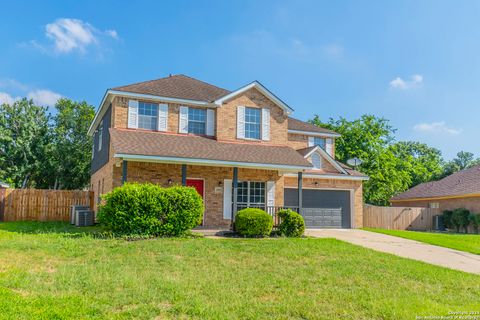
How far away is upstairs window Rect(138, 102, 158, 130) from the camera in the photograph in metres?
17.2

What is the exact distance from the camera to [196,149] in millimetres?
15977

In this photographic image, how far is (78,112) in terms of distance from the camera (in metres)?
33.8

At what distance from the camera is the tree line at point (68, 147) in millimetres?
28281

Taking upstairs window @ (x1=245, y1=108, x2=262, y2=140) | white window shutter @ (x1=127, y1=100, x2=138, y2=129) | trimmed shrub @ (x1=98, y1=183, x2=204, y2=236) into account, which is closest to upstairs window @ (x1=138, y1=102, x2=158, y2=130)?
white window shutter @ (x1=127, y1=100, x2=138, y2=129)

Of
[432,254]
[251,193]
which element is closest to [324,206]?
[251,193]

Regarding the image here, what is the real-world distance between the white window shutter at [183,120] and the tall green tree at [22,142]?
16.3m

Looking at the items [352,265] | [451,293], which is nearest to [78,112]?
[352,265]

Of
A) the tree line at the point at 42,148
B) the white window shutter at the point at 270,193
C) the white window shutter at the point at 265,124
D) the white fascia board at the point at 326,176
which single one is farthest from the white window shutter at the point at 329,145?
the tree line at the point at 42,148

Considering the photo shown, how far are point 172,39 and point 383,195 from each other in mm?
25591

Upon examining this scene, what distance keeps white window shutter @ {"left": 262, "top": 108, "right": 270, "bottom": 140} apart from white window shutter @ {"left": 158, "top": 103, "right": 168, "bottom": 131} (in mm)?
4674

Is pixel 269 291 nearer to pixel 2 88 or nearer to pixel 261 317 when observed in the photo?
pixel 261 317

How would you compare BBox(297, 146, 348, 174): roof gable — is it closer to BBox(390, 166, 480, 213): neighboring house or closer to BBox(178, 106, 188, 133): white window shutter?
BBox(178, 106, 188, 133): white window shutter

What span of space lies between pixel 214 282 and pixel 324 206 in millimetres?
15179

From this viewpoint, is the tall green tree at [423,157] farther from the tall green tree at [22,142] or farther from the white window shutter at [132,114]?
the tall green tree at [22,142]
